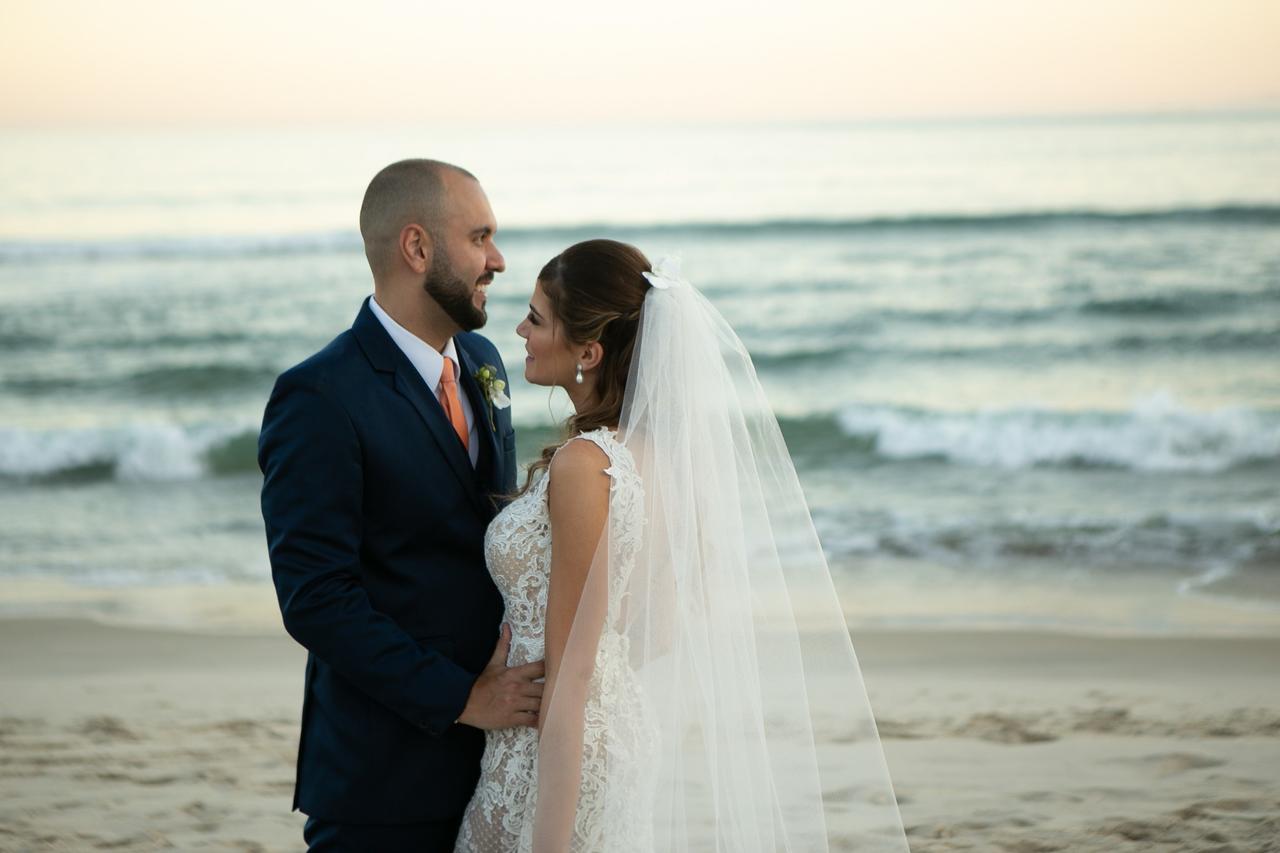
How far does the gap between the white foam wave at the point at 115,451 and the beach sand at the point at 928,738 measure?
485cm

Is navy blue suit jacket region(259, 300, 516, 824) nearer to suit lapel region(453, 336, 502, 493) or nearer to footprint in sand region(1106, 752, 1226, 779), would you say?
suit lapel region(453, 336, 502, 493)

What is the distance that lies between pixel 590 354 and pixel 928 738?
329 cm

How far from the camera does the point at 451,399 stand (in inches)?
109

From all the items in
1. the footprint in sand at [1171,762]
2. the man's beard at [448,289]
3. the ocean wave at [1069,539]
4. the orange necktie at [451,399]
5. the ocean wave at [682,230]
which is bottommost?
the footprint in sand at [1171,762]

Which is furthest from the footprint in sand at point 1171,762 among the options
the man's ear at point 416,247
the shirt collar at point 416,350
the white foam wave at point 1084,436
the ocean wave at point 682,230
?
the ocean wave at point 682,230

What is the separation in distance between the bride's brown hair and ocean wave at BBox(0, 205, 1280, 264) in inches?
754

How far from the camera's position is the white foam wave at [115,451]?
37.6 feet

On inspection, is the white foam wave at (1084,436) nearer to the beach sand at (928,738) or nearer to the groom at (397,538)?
the beach sand at (928,738)

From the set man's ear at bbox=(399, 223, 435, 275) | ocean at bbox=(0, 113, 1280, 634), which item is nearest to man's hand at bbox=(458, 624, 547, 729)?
man's ear at bbox=(399, 223, 435, 275)

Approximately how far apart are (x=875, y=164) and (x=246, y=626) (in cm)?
2282

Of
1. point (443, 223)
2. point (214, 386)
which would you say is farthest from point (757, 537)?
point (214, 386)

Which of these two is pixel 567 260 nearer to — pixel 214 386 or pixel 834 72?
pixel 214 386

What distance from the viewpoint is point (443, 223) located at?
106 inches

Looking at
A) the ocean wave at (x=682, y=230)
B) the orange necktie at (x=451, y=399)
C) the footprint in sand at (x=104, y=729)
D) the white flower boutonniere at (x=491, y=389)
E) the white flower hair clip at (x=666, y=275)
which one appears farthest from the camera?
the ocean wave at (x=682, y=230)
